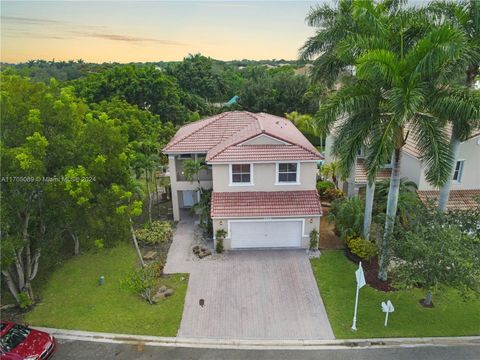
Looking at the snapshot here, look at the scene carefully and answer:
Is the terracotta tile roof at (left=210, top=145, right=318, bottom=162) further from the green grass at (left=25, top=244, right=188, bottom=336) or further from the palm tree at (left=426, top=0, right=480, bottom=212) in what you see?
the palm tree at (left=426, top=0, right=480, bottom=212)

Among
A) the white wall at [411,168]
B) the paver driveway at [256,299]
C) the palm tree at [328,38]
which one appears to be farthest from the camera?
the white wall at [411,168]

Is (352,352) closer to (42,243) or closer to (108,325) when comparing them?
(108,325)

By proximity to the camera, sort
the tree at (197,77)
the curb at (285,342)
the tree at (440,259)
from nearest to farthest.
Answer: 1. the tree at (440,259)
2. the curb at (285,342)
3. the tree at (197,77)

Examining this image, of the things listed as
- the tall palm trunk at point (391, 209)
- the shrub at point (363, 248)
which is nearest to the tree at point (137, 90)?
the shrub at point (363, 248)

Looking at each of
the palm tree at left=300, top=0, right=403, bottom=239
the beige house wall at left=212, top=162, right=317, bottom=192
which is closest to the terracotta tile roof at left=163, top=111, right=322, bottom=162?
the beige house wall at left=212, top=162, right=317, bottom=192

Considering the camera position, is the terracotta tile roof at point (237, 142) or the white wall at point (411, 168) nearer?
the terracotta tile roof at point (237, 142)

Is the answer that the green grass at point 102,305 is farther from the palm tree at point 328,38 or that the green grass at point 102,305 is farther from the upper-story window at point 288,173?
the palm tree at point 328,38

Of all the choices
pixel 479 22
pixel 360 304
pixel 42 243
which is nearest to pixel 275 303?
pixel 360 304
